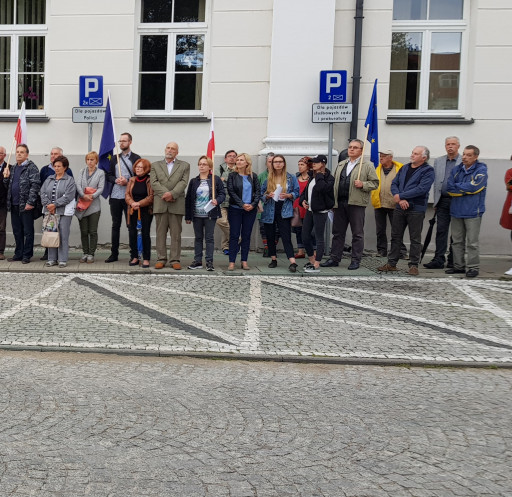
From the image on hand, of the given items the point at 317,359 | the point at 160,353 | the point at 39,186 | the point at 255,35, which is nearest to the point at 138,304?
the point at 160,353

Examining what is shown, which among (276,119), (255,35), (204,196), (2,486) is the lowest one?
(2,486)

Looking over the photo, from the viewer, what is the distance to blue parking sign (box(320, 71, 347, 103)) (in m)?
12.9

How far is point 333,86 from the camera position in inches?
513

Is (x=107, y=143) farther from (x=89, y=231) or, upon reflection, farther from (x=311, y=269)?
(x=311, y=269)

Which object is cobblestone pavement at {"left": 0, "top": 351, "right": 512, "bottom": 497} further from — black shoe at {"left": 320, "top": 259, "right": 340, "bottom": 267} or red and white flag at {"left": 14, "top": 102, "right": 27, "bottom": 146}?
red and white flag at {"left": 14, "top": 102, "right": 27, "bottom": 146}

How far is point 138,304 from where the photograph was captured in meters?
8.89

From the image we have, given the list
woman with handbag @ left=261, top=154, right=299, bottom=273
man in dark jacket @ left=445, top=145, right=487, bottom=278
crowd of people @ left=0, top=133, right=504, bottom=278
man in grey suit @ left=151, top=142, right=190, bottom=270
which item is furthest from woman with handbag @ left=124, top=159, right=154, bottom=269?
man in dark jacket @ left=445, top=145, right=487, bottom=278

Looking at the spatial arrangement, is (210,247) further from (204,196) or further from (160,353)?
(160,353)

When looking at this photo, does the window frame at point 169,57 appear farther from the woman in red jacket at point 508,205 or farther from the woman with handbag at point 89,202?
the woman in red jacket at point 508,205

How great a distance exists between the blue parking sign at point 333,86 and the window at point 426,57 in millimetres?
1323

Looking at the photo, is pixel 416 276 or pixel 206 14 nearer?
pixel 416 276

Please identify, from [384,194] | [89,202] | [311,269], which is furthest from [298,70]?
[89,202]

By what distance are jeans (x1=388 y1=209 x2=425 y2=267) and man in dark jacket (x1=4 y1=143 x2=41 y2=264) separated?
5.63 meters

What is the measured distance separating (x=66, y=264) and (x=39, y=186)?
134 centimetres
